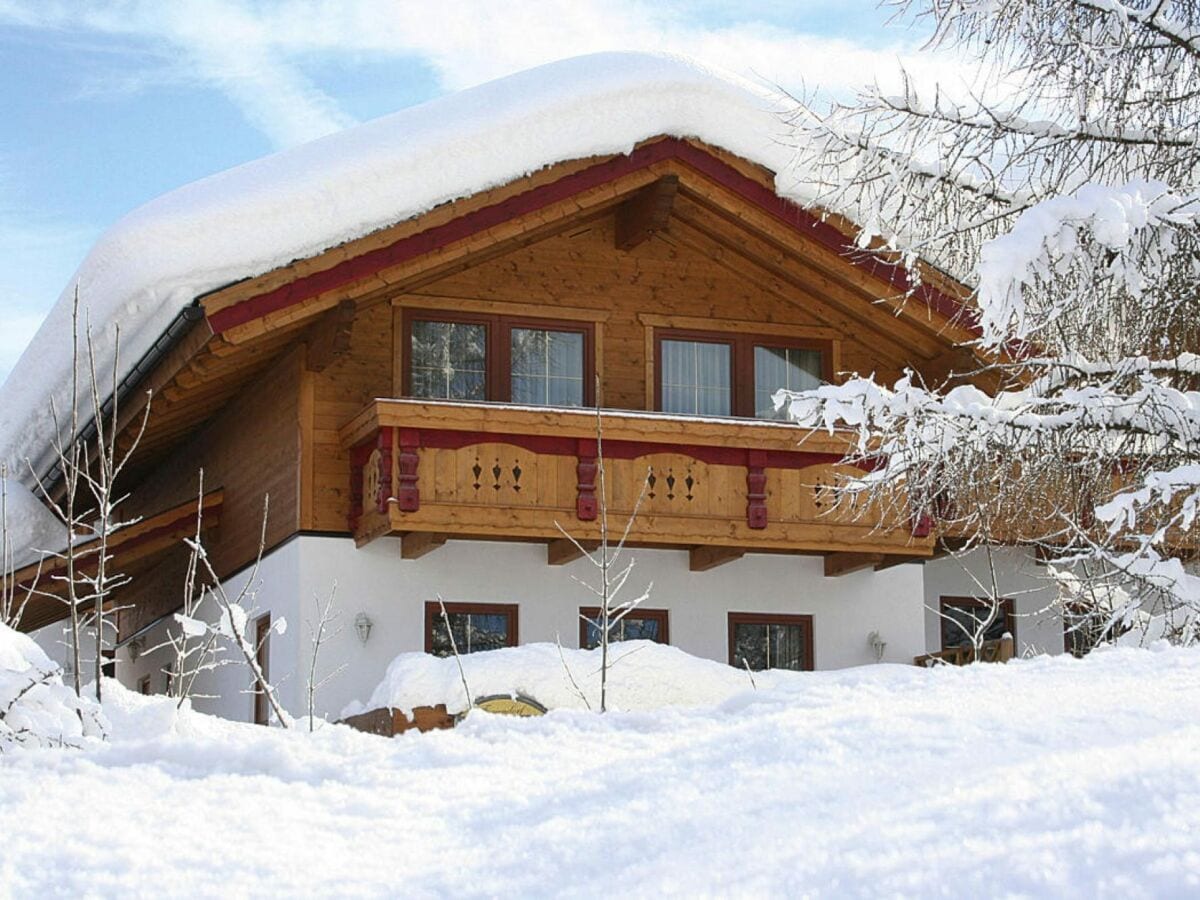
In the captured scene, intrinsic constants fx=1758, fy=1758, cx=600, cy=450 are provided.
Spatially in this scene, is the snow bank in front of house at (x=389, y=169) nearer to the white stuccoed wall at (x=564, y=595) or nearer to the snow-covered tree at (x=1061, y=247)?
the white stuccoed wall at (x=564, y=595)

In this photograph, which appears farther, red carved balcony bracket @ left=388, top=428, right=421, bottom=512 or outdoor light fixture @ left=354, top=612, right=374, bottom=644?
outdoor light fixture @ left=354, top=612, right=374, bottom=644

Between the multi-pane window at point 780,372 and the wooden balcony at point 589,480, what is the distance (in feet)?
4.92

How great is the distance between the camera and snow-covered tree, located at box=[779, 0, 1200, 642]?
30.5ft

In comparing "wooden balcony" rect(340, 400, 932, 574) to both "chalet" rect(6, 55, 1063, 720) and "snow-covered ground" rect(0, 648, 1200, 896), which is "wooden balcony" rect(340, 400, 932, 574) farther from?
"snow-covered ground" rect(0, 648, 1200, 896)

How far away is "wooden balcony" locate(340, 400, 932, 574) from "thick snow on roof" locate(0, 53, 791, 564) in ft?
6.33

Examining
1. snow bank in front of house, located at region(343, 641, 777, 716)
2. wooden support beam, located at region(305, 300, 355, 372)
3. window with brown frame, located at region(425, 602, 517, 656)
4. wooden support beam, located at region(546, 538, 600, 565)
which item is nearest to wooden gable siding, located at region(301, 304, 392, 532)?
wooden support beam, located at region(305, 300, 355, 372)

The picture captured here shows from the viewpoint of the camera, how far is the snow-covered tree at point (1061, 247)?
928 cm

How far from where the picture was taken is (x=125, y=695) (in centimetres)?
794

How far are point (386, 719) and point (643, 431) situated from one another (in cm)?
434

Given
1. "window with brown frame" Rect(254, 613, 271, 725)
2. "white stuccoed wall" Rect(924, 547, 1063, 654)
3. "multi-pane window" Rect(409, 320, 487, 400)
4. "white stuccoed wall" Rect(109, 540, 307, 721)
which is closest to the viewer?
"white stuccoed wall" Rect(109, 540, 307, 721)

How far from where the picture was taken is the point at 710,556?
18.1m

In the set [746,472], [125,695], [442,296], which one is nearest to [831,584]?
[746,472]

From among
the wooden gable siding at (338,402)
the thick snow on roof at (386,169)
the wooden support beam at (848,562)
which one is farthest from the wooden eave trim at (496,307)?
the wooden support beam at (848,562)

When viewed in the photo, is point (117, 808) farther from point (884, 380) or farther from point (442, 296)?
point (884, 380)
